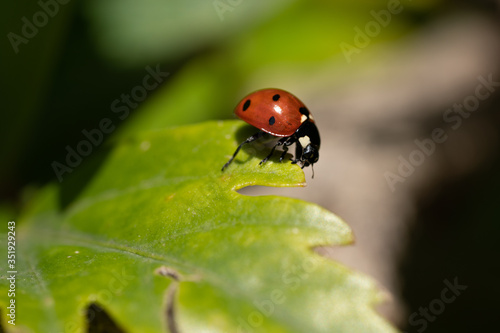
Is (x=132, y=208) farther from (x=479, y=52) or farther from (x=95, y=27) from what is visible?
(x=479, y=52)

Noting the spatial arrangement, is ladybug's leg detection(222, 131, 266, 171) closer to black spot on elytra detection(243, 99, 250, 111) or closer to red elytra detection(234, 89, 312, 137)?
red elytra detection(234, 89, 312, 137)

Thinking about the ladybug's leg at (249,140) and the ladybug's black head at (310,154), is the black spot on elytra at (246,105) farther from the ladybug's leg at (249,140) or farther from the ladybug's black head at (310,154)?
the ladybug's black head at (310,154)

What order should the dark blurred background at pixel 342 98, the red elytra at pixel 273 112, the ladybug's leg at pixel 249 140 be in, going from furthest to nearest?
the dark blurred background at pixel 342 98
the red elytra at pixel 273 112
the ladybug's leg at pixel 249 140

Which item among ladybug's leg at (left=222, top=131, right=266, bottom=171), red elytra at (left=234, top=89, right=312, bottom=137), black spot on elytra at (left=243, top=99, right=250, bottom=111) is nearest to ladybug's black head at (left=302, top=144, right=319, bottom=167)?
red elytra at (left=234, top=89, right=312, bottom=137)

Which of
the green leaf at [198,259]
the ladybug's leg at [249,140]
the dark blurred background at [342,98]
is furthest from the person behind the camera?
the dark blurred background at [342,98]

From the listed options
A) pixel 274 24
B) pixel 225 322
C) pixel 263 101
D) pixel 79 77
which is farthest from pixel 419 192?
pixel 225 322

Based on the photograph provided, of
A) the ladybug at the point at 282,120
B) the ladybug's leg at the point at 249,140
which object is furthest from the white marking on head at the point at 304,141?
the ladybug's leg at the point at 249,140

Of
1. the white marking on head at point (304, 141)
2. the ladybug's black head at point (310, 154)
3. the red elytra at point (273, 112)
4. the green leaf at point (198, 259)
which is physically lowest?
the green leaf at point (198, 259)
